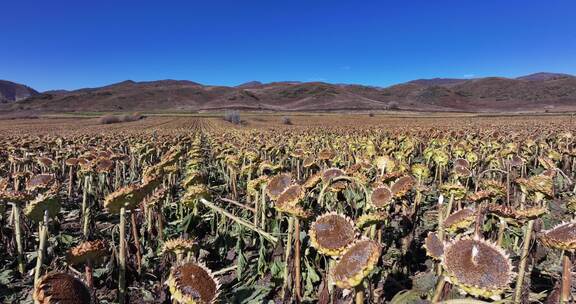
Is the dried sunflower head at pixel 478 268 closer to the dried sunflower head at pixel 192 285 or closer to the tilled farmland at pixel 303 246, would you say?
the tilled farmland at pixel 303 246

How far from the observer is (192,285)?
6.70 feet

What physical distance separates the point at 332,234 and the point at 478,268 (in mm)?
818

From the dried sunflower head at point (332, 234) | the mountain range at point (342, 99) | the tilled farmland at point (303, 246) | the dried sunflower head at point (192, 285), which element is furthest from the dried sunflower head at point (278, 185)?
the mountain range at point (342, 99)

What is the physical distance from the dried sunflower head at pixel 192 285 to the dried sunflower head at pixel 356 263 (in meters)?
0.71

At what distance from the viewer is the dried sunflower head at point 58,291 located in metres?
1.75

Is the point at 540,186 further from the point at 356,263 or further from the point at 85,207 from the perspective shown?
the point at 85,207

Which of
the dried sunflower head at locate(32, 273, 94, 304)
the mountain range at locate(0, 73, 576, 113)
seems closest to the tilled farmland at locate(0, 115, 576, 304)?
the dried sunflower head at locate(32, 273, 94, 304)

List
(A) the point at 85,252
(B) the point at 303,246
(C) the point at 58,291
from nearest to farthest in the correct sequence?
(C) the point at 58,291
(A) the point at 85,252
(B) the point at 303,246

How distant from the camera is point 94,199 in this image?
7051mm

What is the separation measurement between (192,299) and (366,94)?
201 meters

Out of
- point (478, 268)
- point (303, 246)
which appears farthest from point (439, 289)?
point (303, 246)

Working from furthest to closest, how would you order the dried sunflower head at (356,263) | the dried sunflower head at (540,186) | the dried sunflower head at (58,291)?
1. the dried sunflower head at (540,186)
2. the dried sunflower head at (356,263)
3. the dried sunflower head at (58,291)

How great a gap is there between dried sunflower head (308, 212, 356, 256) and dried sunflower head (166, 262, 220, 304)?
660 mm

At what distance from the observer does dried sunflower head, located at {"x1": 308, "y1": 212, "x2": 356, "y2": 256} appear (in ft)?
7.14
